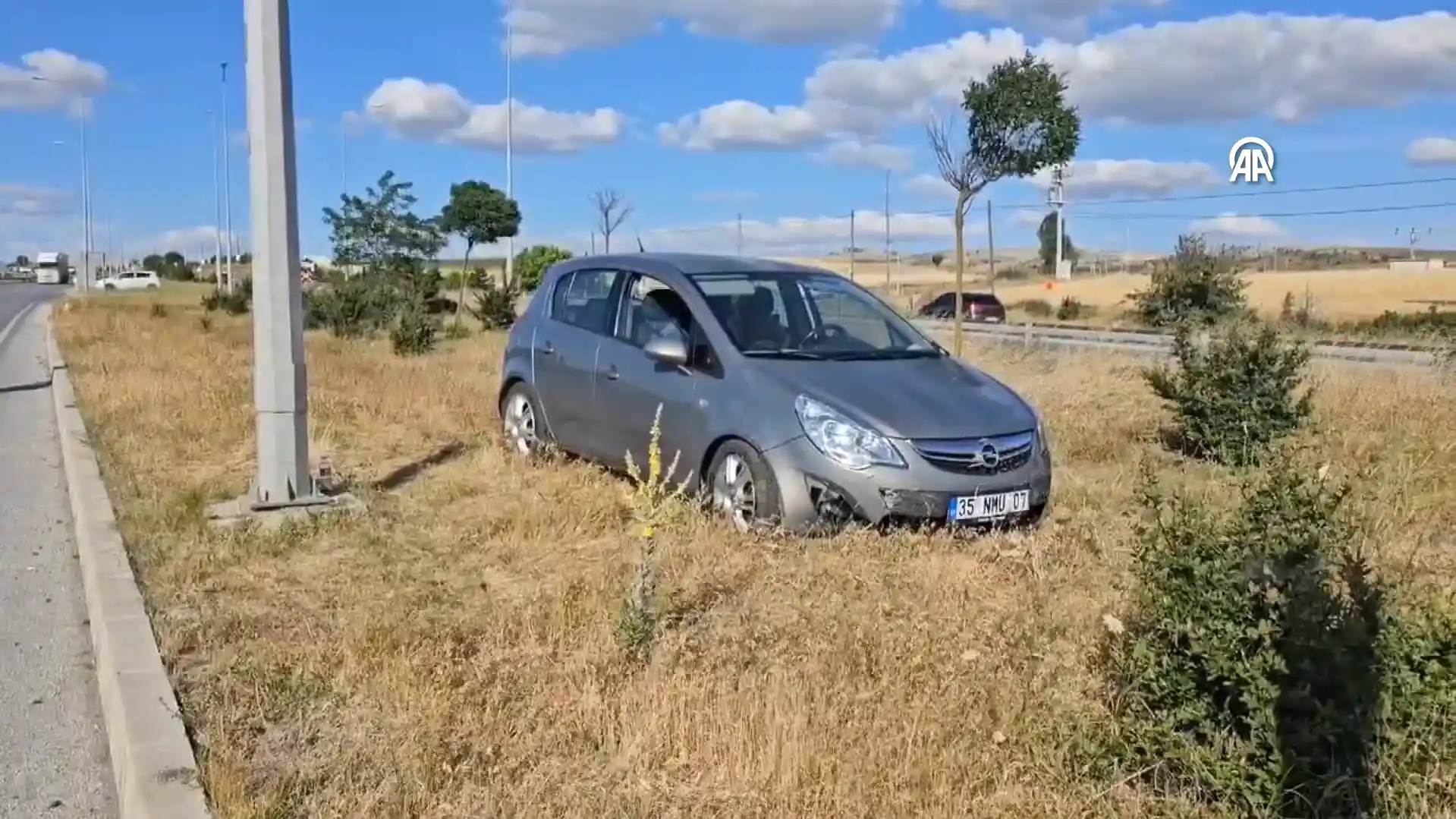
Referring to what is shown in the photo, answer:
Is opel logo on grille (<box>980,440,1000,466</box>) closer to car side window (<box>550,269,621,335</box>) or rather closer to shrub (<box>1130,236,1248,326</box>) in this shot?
car side window (<box>550,269,621,335</box>)

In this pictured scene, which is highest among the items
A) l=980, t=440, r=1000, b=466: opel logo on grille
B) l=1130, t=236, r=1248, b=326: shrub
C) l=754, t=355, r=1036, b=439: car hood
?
l=1130, t=236, r=1248, b=326: shrub

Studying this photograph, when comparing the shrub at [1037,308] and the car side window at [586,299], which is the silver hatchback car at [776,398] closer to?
the car side window at [586,299]

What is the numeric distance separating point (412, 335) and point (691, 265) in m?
13.7

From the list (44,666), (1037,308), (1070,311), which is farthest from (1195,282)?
(1037,308)

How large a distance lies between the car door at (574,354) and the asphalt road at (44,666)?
2861 mm

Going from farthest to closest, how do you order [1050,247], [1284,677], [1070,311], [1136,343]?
[1050,247] → [1070,311] → [1136,343] → [1284,677]

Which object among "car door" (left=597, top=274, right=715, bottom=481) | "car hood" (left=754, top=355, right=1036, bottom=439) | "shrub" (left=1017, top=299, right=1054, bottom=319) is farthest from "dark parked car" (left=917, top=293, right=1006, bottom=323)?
"car hood" (left=754, top=355, right=1036, bottom=439)

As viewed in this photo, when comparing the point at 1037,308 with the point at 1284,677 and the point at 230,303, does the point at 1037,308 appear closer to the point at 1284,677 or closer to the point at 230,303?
the point at 230,303

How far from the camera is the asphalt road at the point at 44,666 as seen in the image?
3.80 m

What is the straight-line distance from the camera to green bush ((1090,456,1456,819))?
A: 3.06 metres

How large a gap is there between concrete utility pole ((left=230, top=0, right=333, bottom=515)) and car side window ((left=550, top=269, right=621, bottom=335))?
1774mm

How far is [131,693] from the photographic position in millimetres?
4117

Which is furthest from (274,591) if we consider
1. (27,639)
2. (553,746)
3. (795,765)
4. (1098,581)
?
(1098,581)

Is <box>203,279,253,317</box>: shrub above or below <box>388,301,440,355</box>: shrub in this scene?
above
